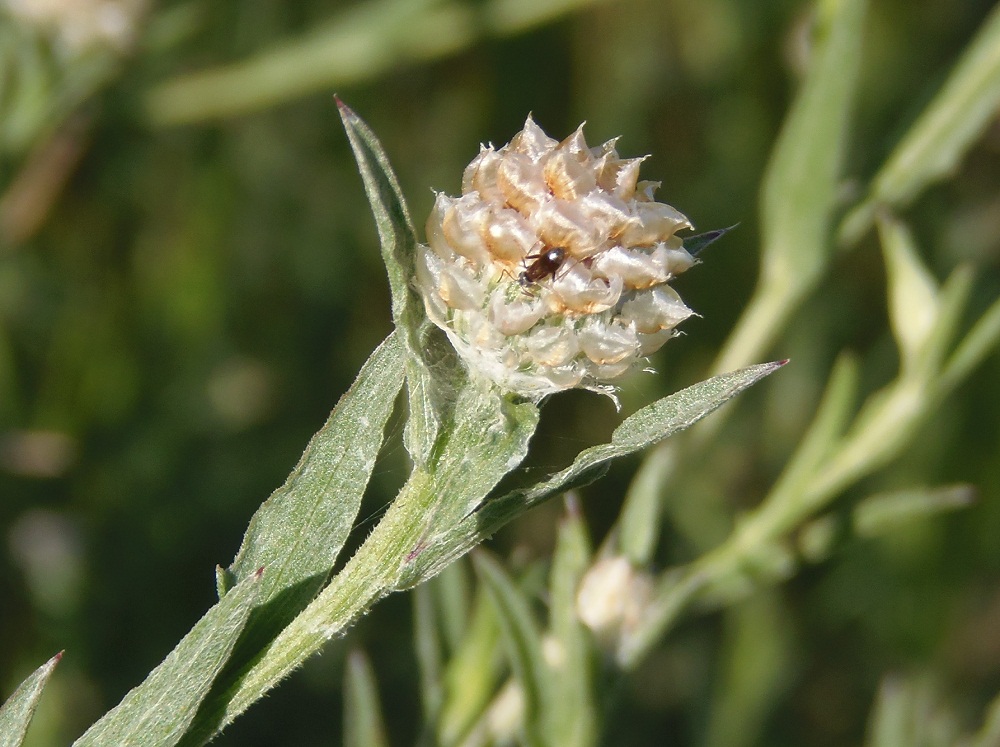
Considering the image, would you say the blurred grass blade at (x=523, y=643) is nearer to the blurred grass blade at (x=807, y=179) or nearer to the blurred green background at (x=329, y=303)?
the blurred grass blade at (x=807, y=179)

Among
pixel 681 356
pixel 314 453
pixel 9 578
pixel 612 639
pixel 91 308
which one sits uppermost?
pixel 91 308

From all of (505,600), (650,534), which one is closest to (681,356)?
(650,534)

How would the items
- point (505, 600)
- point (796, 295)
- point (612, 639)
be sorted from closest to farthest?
point (505, 600), point (612, 639), point (796, 295)

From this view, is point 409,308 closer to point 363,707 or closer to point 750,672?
point 363,707

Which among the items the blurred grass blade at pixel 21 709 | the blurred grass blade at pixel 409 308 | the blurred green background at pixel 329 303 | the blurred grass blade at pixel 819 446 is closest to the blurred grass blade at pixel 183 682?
the blurred grass blade at pixel 21 709

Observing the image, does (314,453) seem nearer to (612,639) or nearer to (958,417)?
(612,639)

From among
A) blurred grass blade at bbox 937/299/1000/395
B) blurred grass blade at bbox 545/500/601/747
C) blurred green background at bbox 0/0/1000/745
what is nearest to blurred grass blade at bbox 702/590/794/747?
blurred green background at bbox 0/0/1000/745
